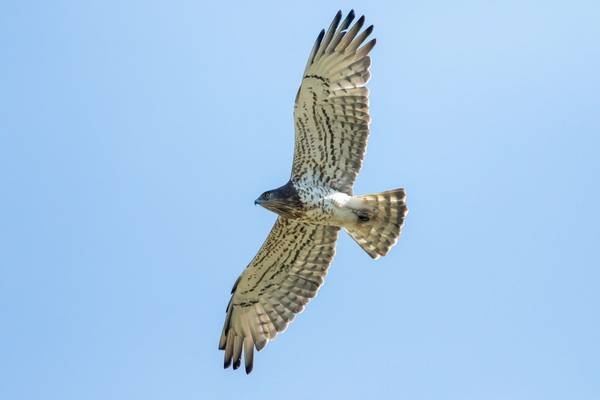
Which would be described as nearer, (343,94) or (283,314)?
(343,94)

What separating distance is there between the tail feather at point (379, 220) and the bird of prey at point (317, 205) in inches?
0.4

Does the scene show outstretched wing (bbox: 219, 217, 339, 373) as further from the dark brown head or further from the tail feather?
the dark brown head

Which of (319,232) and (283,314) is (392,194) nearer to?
(319,232)

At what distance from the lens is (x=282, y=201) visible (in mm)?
14094

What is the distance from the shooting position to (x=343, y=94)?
14078 millimetres

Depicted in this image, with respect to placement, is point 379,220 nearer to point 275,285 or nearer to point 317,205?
point 317,205

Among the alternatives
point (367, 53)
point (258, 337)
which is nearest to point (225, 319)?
point (258, 337)

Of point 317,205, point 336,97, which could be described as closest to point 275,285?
point 317,205

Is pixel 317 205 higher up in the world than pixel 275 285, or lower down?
higher up

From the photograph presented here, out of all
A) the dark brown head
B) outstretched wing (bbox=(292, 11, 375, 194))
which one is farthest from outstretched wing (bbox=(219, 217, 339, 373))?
outstretched wing (bbox=(292, 11, 375, 194))

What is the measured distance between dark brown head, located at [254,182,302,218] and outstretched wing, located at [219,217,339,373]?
583mm

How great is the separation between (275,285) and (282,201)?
1.44 m

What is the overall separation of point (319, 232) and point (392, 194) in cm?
104

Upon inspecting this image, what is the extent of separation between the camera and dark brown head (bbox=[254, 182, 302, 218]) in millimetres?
14094
